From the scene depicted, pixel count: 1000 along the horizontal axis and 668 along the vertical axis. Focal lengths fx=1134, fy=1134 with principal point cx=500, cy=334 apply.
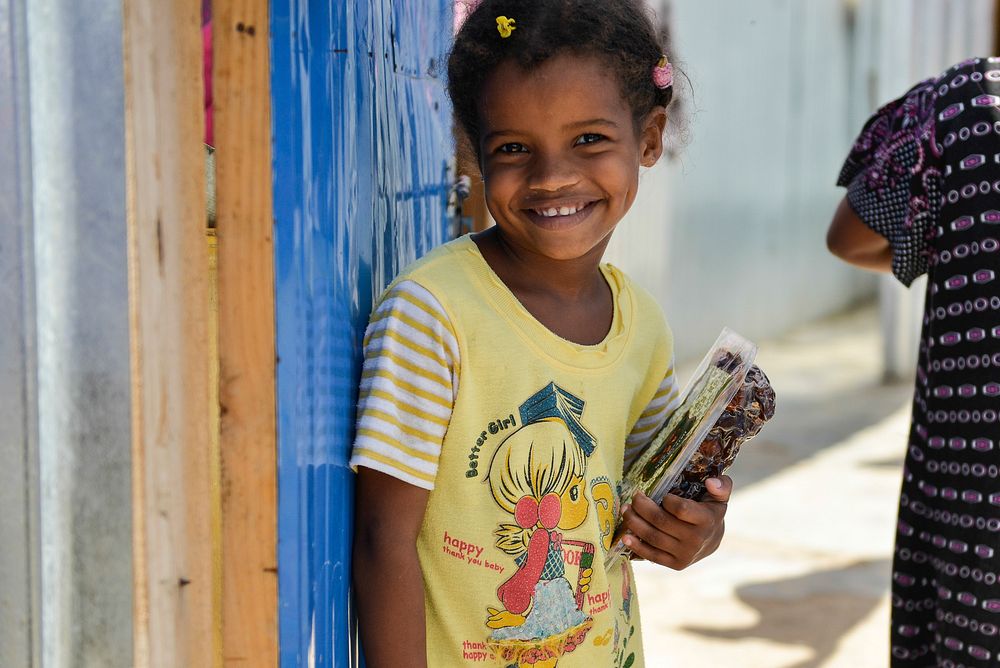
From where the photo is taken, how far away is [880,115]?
7.25ft

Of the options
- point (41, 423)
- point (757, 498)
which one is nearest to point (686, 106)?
point (41, 423)

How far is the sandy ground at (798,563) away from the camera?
3.78 meters

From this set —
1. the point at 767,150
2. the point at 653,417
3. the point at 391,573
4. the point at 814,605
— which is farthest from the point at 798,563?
the point at 767,150

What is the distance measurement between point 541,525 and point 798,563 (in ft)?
11.2

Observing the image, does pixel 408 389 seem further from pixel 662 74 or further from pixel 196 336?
pixel 662 74

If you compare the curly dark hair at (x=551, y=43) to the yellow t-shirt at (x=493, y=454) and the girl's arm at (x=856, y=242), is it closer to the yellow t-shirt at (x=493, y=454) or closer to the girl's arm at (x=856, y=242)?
the yellow t-shirt at (x=493, y=454)

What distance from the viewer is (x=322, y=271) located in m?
1.26

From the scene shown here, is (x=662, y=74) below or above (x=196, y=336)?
above

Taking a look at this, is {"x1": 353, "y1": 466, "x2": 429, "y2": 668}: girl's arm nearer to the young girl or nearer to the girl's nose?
the young girl

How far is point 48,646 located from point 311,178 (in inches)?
20.8

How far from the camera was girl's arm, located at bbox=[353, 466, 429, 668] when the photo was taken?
1388 millimetres

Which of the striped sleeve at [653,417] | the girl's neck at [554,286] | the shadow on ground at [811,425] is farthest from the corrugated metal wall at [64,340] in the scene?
the shadow on ground at [811,425]

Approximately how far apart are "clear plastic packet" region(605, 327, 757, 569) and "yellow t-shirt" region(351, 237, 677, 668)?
5 centimetres

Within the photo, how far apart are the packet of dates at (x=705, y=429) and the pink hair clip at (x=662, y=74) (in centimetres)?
38
